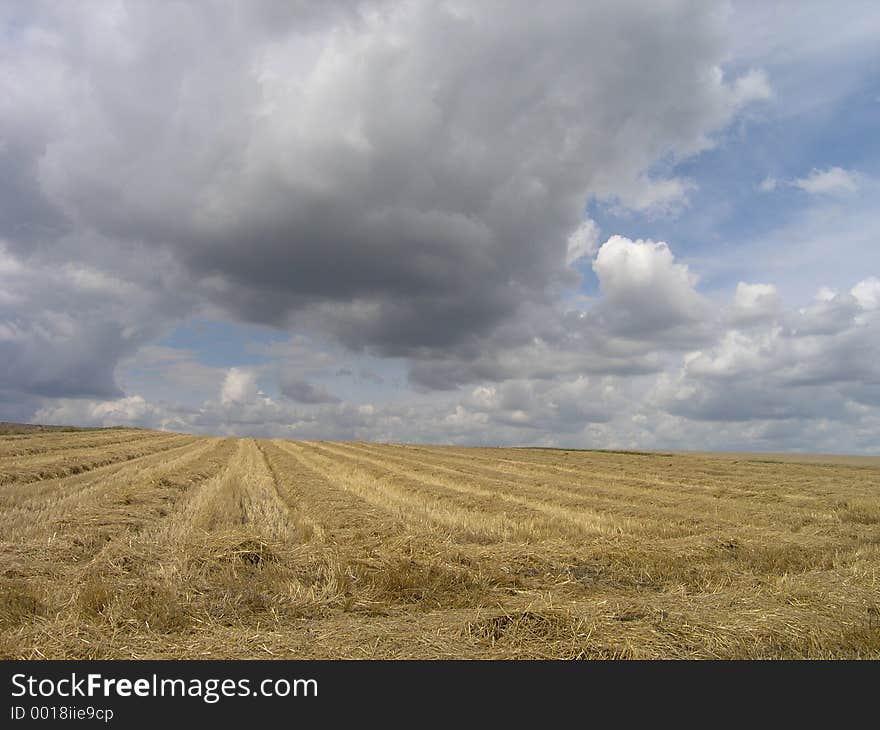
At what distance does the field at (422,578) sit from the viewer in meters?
6.91

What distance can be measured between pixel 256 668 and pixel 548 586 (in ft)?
18.2

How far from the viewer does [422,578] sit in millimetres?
9672

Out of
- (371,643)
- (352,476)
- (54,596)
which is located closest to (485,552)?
(371,643)

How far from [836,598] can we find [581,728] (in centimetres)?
607

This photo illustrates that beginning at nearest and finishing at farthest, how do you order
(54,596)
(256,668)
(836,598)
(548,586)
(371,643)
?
(256,668) → (371,643) → (54,596) → (836,598) → (548,586)

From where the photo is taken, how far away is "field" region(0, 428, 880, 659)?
22.7 ft

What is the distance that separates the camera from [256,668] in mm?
6043

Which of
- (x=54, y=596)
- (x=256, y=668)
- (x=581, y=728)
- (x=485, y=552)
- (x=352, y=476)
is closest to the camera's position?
(x=581, y=728)

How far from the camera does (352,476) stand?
29203 mm

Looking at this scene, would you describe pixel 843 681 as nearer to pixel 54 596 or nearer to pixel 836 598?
pixel 836 598

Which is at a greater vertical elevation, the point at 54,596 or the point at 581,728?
the point at 54,596

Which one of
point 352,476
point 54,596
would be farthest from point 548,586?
point 352,476

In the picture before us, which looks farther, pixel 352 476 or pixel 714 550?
pixel 352 476

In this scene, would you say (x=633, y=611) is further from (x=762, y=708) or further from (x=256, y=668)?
(x=256, y=668)
